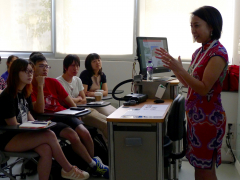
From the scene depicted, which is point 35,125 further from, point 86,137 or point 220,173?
point 220,173

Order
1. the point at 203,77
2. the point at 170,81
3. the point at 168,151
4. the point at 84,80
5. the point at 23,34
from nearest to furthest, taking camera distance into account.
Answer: the point at 203,77
the point at 168,151
the point at 170,81
the point at 84,80
the point at 23,34

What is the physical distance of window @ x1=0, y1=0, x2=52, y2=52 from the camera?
185 inches

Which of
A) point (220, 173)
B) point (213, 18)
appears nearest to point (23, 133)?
point (213, 18)

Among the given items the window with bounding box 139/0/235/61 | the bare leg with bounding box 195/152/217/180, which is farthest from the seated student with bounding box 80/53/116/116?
the bare leg with bounding box 195/152/217/180

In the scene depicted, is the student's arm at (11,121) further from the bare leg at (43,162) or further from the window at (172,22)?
the window at (172,22)

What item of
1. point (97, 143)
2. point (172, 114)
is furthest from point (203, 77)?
point (97, 143)

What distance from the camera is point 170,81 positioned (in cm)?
263

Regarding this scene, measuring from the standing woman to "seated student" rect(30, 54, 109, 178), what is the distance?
4.05 ft

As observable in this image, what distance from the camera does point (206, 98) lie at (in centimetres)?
170

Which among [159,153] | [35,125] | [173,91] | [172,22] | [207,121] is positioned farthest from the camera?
[172,22]

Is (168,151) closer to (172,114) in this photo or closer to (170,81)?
(172,114)

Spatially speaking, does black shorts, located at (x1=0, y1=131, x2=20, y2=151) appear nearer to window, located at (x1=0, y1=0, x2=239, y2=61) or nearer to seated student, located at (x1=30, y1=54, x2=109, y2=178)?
seated student, located at (x1=30, y1=54, x2=109, y2=178)

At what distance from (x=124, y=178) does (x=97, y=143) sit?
1.21 meters

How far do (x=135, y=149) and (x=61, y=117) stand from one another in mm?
1224
